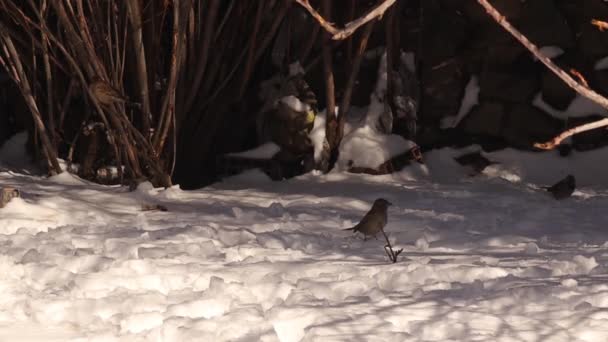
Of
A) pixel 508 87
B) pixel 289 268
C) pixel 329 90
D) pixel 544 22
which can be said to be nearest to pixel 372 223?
pixel 289 268

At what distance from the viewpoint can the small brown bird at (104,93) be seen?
478 cm

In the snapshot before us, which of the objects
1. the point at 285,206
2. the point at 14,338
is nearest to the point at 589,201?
the point at 285,206

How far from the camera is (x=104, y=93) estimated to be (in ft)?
15.7

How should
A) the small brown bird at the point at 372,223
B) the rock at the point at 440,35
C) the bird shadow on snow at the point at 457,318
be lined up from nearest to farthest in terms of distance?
1. the bird shadow on snow at the point at 457,318
2. the small brown bird at the point at 372,223
3. the rock at the point at 440,35

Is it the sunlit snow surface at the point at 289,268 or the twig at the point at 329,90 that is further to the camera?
→ the twig at the point at 329,90

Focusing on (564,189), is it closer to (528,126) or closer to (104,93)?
(528,126)

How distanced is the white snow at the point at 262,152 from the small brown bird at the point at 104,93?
4.58 feet

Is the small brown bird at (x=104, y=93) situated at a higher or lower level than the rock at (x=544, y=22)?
lower

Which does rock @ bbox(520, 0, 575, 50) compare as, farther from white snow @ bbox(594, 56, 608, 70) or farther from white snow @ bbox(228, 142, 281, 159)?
Result: white snow @ bbox(228, 142, 281, 159)

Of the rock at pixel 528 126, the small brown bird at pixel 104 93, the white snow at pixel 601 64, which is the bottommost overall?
the rock at pixel 528 126

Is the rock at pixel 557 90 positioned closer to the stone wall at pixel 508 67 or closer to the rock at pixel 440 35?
the stone wall at pixel 508 67

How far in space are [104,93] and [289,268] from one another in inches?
81.9

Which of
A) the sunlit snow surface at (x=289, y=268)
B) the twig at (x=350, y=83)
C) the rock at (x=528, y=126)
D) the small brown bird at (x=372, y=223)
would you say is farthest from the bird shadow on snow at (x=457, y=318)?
the rock at (x=528, y=126)

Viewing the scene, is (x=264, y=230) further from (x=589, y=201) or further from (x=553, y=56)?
(x=553, y=56)
